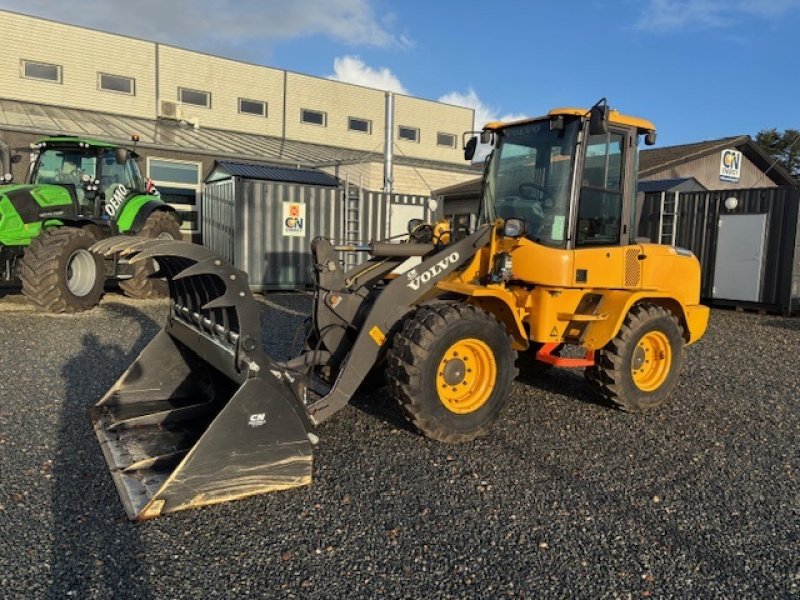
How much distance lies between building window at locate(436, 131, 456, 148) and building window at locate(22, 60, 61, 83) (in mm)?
16994

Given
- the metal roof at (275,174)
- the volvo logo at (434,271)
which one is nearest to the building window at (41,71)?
the metal roof at (275,174)

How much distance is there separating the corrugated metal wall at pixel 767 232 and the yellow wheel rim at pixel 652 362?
731 centimetres

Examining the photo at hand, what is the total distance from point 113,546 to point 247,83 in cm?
2579

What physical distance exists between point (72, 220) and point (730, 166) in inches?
948

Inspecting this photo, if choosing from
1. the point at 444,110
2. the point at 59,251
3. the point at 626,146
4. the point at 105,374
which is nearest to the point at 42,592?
the point at 105,374

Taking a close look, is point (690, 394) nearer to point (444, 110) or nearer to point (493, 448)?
point (493, 448)

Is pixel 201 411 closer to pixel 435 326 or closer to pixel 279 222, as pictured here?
pixel 435 326

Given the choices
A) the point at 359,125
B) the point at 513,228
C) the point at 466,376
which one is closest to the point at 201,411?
the point at 466,376

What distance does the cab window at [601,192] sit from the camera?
5.34 meters

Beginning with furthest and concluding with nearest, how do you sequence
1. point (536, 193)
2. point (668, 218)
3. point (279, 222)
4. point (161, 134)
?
point (161, 134), point (668, 218), point (279, 222), point (536, 193)

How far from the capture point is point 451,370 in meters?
4.63

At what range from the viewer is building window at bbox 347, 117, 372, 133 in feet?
94.8

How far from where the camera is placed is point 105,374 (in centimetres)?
632

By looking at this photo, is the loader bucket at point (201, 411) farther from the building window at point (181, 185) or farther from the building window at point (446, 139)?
the building window at point (446, 139)
